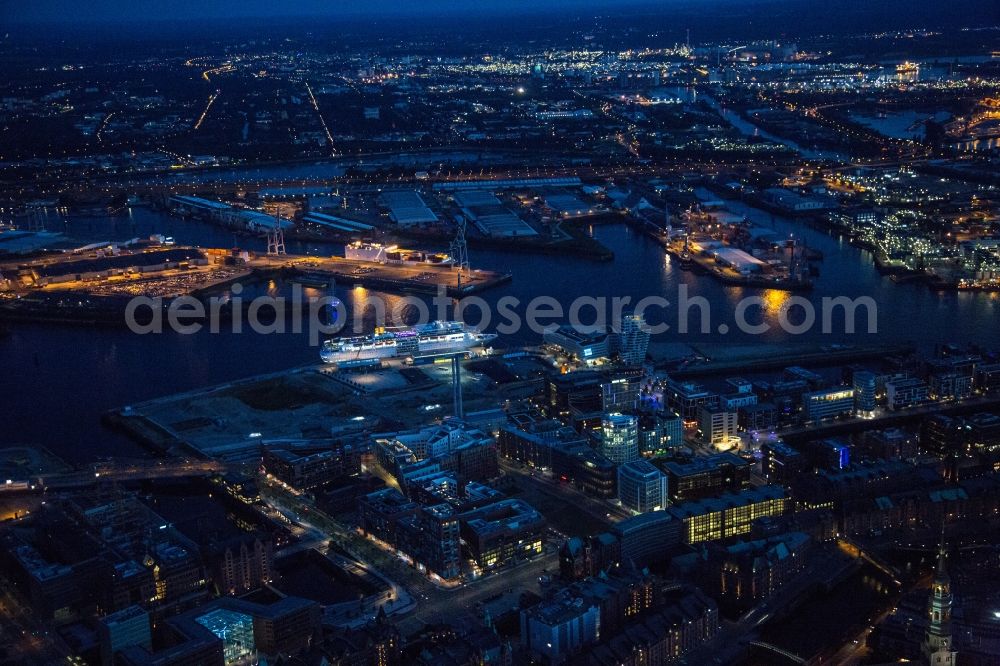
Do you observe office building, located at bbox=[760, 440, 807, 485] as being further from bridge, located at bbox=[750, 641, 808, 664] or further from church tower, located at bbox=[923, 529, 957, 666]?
church tower, located at bbox=[923, 529, 957, 666]

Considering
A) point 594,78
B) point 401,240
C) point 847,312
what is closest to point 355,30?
point 594,78

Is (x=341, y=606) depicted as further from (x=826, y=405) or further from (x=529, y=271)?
(x=529, y=271)

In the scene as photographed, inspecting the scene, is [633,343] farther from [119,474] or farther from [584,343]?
[119,474]

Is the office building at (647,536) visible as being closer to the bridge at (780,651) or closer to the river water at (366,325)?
the bridge at (780,651)

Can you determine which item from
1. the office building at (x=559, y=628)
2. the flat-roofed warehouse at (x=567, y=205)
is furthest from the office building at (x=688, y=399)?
the flat-roofed warehouse at (x=567, y=205)

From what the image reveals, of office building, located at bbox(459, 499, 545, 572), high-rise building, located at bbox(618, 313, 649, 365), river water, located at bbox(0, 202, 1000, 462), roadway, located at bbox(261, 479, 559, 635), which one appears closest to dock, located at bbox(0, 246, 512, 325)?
river water, located at bbox(0, 202, 1000, 462)

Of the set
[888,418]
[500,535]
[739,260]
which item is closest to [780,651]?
[500,535]

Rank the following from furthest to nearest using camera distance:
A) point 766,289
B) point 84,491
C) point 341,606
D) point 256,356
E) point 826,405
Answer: point 766,289
point 256,356
point 826,405
point 84,491
point 341,606
